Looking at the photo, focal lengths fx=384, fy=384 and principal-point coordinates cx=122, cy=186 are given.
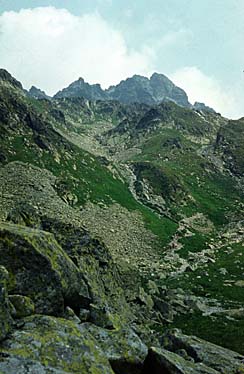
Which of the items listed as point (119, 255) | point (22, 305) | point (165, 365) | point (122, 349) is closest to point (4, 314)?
point (22, 305)

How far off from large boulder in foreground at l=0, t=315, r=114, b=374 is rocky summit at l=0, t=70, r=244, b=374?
4cm

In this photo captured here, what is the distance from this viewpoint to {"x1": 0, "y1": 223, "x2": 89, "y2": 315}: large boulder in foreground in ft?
54.4

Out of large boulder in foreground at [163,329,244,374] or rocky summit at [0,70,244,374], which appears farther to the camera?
large boulder in foreground at [163,329,244,374]

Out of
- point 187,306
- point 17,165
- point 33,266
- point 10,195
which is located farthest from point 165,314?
point 17,165

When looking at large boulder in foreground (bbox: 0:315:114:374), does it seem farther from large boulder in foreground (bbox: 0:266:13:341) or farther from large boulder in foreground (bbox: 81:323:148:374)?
large boulder in foreground (bbox: 81:323:148:374)

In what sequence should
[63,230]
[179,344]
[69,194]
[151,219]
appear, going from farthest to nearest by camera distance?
[151,219]
[69,194]
[63,230]
[179,344]

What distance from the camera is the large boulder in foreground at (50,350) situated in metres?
12.0

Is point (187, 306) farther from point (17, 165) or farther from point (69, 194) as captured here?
point (17, 165)

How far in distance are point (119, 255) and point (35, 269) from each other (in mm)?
54012

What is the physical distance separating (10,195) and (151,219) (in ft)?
118

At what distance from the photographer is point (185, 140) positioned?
19400 centimetres

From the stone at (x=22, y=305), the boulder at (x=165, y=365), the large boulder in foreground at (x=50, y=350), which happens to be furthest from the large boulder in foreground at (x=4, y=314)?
the boulder at (x=165, y=365)

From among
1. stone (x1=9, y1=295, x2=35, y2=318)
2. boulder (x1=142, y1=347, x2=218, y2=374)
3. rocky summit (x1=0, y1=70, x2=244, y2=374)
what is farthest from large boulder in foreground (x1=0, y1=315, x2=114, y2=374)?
boulder (x1=142, y1=347, x2=218, y2=374)

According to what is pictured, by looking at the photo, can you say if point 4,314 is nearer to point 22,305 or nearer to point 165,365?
point 22,305
